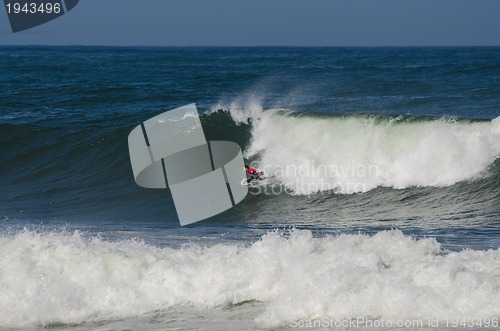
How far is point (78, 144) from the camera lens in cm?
1814

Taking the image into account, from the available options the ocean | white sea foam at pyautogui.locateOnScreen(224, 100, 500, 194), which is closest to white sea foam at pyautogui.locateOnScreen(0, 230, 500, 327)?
the ocean

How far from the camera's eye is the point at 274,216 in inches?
464

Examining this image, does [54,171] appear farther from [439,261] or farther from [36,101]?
[439,261]

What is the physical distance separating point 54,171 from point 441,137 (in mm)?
9671

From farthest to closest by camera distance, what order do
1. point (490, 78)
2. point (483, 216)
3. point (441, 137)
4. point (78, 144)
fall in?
point (490, 78), point (78, 144), point (441, 137), point (483, 216)

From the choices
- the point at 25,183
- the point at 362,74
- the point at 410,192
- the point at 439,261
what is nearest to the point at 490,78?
the point at 362,74
